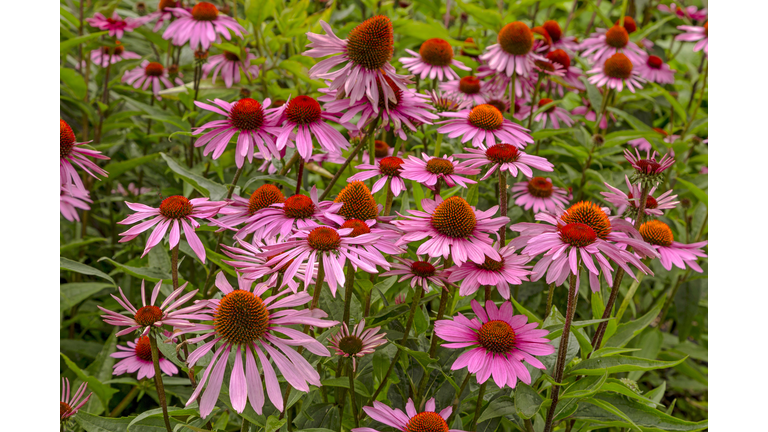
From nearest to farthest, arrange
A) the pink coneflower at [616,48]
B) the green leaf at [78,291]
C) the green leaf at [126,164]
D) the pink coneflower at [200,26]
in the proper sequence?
the green leaf at [78,291] < the green leaf at [126,164] < the pink coneflower at [200,26] < the pink coneflower at [616,48]

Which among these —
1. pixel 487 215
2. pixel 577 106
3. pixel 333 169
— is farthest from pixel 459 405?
pixel 577 106

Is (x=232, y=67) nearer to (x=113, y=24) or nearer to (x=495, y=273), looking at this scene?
(x=113, y=24)

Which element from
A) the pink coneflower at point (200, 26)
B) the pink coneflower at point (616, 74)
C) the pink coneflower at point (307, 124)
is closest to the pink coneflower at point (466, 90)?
the pink coneflower at point (616, 74)

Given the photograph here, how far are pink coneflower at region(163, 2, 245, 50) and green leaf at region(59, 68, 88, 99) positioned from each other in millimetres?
347

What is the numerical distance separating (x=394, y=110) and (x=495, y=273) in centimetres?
42

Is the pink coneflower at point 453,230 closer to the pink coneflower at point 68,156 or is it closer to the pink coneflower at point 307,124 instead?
the pink coneflower at point 307,124

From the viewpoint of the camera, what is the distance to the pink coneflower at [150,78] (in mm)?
2512

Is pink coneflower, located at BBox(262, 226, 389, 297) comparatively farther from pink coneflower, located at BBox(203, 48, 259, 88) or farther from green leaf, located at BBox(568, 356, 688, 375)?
pink coneflower, located at BBox(203, 48, 259, 88)

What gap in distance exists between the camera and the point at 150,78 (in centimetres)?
257

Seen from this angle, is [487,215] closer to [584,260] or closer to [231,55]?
[584,260]

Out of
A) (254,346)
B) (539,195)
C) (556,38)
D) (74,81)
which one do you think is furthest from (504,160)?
(556,38)

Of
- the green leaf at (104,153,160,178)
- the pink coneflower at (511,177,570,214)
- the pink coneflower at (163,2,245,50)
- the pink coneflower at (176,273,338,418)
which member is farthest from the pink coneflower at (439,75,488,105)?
the pink coneflower at (176,273,338,418)

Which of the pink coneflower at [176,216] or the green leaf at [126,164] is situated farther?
the green leaf at [126,164]

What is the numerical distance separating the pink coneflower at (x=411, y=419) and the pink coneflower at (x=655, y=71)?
2.26 meters
